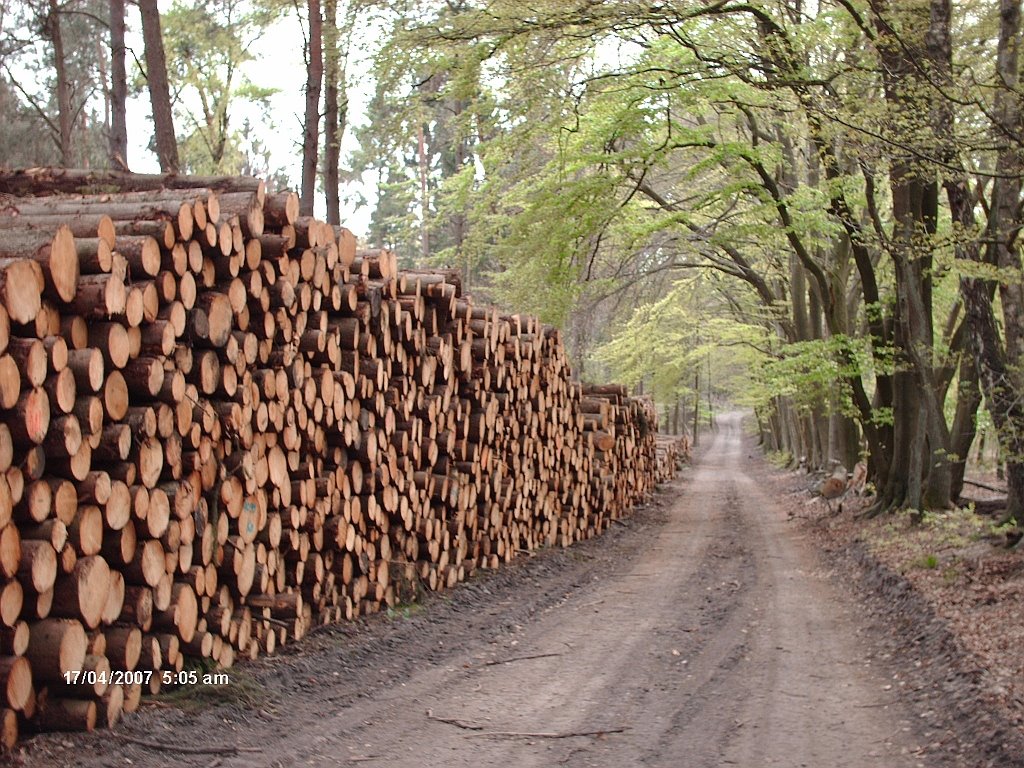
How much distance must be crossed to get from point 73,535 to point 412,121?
10829 mm

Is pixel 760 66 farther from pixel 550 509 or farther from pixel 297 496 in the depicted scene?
pixel 297 496

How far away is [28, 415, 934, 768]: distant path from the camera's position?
5.30 m

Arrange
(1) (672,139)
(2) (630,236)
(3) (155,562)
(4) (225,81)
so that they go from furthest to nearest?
(4) (225,81), (2) (630,236), (1) (672,139), (3) (155,562)

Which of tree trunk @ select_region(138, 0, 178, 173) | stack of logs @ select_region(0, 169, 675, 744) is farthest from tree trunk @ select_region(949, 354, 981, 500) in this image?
tree trunk @ select_region(138, 0, 178, 173)

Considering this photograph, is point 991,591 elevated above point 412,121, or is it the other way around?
point 412,121

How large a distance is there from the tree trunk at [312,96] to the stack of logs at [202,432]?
741 cm

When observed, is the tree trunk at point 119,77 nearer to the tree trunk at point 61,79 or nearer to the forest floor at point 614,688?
the tree trunk at point 61,79

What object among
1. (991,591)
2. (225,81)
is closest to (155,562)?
(991,591)

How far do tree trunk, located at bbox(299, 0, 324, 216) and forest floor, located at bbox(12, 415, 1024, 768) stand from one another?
8627mm

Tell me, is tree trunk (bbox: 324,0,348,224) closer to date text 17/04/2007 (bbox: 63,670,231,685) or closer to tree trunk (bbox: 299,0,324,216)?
tree trunk (bbox: 299,0,324,216)

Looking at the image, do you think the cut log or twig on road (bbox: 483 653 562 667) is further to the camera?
twig on road (bbox: 483 653 562 667)

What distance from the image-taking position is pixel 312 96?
1658 centimetres

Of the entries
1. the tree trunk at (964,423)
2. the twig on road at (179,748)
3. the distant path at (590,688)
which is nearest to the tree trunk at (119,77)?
the distant path at (590,688)

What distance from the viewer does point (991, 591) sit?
27.9ft
